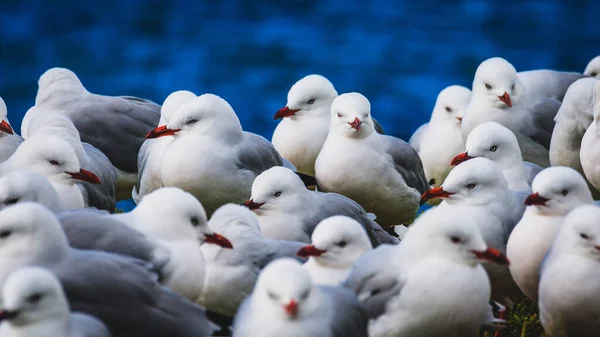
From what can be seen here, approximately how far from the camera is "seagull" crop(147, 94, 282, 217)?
22.6ft

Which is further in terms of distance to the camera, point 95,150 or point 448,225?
point 95,150

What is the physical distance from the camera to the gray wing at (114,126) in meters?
8.09

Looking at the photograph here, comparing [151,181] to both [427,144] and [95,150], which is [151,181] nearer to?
[95,150]

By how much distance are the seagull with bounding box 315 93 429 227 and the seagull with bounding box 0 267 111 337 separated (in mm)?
3167

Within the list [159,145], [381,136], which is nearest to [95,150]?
[159,145]

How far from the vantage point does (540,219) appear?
5.56 meters

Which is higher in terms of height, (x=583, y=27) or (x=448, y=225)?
(x=448, y=225)

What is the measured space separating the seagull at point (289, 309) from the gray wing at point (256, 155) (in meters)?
2.50

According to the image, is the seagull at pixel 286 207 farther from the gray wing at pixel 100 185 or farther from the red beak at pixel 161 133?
the gray wing at pixel 100 185

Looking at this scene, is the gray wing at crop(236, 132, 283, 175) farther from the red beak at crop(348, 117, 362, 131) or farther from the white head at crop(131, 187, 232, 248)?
the white head at crop(131, 187, 232, 248)

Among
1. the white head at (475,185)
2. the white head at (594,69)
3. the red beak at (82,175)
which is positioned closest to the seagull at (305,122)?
the red beak at (82,175)

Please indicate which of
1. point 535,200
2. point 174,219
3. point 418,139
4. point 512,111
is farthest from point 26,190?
point 418,139

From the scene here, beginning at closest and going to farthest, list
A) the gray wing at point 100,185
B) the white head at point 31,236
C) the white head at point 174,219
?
the white head at point 31,236 → the white head at point 174,219 → the gray wing at point 100,185

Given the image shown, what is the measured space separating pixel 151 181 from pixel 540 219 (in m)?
2.71
